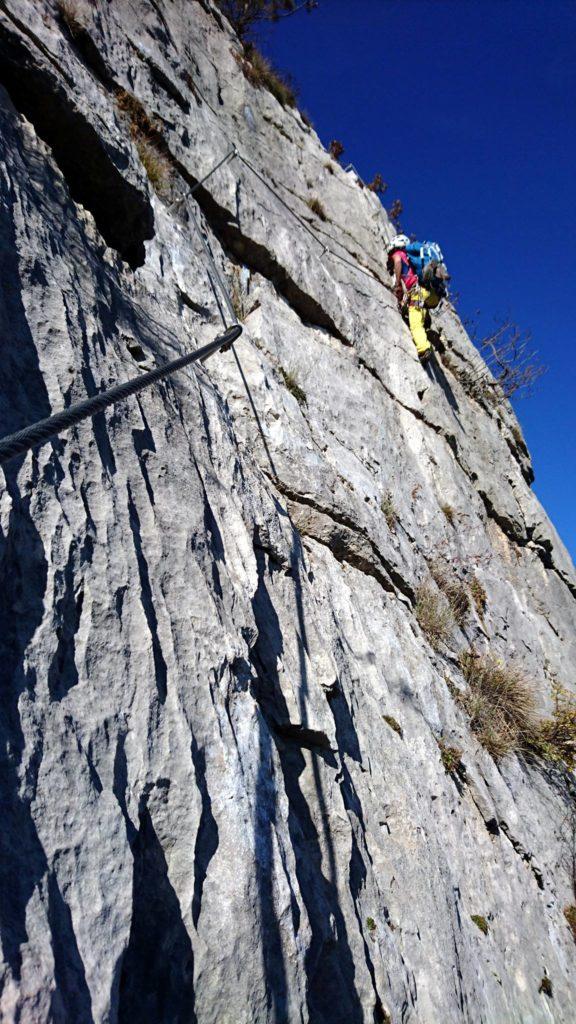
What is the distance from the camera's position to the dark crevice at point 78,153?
312cm

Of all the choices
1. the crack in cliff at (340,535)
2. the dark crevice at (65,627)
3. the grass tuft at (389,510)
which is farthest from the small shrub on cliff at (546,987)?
the dark crevice at (65,627)

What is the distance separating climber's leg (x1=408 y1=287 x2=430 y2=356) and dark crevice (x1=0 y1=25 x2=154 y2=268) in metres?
5.65

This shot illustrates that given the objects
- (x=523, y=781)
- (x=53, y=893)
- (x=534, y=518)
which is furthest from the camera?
(x=534, y=518)

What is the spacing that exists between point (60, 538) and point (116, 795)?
90 cm

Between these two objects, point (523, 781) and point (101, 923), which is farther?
point (523, 781)

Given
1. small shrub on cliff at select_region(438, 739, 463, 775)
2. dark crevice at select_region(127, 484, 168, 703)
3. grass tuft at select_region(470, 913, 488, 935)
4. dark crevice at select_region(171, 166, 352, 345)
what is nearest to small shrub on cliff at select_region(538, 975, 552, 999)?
grass tuft at select_region(470, 913, 488, 935)

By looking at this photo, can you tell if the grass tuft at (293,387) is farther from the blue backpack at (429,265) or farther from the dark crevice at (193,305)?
the blue backpack at (429,265)

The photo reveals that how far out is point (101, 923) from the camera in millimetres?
1815

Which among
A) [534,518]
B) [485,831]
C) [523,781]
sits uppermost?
[534,518]

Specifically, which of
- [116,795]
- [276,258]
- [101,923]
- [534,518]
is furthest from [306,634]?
[534,518]

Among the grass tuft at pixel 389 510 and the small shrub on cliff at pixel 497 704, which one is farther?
the grass tuft at pixel 389 510


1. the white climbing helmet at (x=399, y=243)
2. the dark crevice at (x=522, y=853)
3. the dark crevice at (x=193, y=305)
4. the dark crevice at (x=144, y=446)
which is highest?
the white climbing helmet at (x=399, y=243)

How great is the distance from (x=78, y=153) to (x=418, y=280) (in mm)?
6926

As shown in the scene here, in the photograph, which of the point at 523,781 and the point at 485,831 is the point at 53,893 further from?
the point at 523,781
